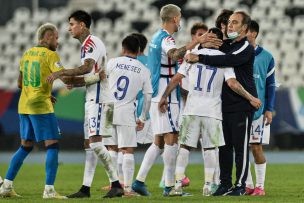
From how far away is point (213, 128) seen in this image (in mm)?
10625

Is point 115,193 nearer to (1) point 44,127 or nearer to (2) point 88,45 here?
(1) point 44,127

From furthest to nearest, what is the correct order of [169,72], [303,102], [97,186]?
[303,102] → [97,186] → [169,72]

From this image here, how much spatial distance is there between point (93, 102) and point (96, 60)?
521mm

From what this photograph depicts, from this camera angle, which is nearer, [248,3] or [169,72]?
[169,72]

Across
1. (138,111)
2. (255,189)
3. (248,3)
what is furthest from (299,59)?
(255,189)

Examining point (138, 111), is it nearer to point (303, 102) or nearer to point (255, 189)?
point (255, 189)

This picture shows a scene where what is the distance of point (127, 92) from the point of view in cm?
1127

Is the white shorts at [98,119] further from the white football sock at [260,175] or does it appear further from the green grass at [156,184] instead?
the white football sock at [260,175]

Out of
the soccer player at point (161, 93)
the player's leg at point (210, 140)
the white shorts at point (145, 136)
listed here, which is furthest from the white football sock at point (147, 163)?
the white shorts at point (145, 136)

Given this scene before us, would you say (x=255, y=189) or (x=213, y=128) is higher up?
(x=213, y=128)

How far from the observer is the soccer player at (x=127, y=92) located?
11.1 m

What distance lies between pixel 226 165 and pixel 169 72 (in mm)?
1498

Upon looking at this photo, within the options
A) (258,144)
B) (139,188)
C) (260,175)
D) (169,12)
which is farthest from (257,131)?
(169,12)

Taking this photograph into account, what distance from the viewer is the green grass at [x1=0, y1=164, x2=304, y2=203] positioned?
10203 millimetres
